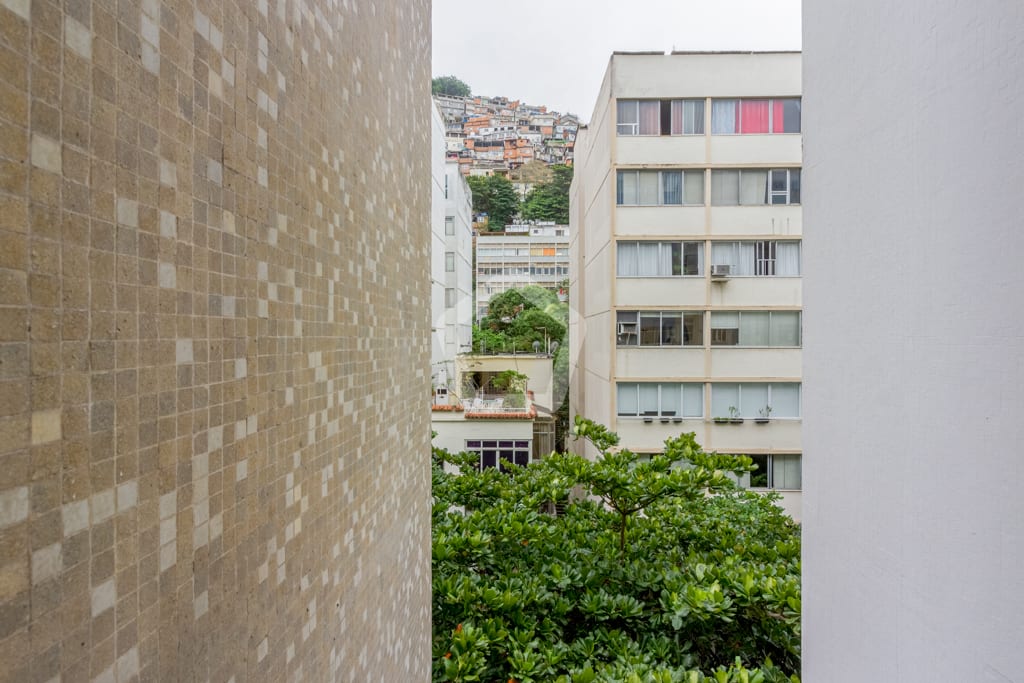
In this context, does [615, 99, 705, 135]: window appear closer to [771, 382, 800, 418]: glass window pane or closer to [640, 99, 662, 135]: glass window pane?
[640, 99, 662, 135]: glass window pane

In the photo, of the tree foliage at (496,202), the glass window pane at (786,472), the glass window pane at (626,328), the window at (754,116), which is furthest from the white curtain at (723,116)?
the tree foliage at (496,202)

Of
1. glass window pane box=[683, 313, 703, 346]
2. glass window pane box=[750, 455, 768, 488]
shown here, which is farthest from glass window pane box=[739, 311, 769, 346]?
glass window pane box=[750, 455, 768, 488]

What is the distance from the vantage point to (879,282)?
7.29 feet

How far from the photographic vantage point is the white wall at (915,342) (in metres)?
1.64

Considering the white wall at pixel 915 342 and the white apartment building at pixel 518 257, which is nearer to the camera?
the white wall at pixel 915 342

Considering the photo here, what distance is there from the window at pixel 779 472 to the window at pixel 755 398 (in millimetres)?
806

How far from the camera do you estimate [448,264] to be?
18.2 meters

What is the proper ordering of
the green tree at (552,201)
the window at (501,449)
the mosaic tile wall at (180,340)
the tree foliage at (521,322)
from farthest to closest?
1. the green tree at (552,201)
2. the tree foliage at (521,322)
3. the window at (501,449)
4. the mosaic tile wall at (180,340)

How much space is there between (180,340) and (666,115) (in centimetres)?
1090

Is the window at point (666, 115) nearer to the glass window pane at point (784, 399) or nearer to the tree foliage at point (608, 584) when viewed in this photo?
the glass window pane at point (784, 399)

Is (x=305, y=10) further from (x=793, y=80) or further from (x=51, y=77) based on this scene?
(x=793, y=80)

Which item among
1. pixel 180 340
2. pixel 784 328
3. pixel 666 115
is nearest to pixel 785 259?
pixel 784 328

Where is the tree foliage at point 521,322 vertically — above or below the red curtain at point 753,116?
below

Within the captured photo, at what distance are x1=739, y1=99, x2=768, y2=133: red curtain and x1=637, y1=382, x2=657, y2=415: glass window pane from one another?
4.85m
